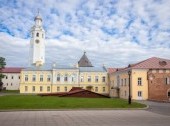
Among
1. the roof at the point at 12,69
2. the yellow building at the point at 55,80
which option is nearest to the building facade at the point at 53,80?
the yellow building at the point at 55,80

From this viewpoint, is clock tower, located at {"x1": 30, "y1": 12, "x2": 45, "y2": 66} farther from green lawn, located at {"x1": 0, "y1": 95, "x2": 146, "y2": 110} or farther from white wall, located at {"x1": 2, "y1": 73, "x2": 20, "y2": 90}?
green lawn, located at {"x1": 0, "y1": 95, "x2": 146, "y2": 110}

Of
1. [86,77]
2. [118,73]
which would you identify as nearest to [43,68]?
[86,77]

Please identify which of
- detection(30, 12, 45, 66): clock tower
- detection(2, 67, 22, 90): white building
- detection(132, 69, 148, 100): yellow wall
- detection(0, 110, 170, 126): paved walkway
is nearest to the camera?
detection(0, 110, 170, 126): paved walkway

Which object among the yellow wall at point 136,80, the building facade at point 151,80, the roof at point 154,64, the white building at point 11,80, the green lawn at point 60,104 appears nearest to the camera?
the green lawn at point 60,104

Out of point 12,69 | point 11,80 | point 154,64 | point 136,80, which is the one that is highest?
point 12,69

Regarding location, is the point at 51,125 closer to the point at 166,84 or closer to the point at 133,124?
the point at 133,124

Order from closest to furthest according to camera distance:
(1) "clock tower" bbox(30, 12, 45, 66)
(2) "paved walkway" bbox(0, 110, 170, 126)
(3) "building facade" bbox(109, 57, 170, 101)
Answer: (2) "paved walkway" bbox(0, 110, 170, 126) < (3) "building facade" bbox(109, 57, 170, 101) < (1) "clock tower" bbox(30, 12, 45, 66)

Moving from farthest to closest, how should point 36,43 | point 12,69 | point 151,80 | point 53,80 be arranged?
point 12,69 → point 36,43 → point 53,80 → point 151,80

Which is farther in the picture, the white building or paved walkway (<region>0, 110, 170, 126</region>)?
the white building

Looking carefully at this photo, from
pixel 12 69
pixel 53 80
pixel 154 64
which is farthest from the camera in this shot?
pixel 12 69

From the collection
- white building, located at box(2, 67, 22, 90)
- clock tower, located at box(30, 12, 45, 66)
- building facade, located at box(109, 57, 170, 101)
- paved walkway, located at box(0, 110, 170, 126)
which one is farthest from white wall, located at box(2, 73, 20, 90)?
paved walkway, located at box(0, 110, 170, 126)

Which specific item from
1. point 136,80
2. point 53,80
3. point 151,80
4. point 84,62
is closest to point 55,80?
point 53,80

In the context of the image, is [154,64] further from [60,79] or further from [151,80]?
[60,79]

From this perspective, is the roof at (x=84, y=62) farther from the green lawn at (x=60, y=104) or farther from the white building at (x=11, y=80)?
the green lawn at (x=60, y=104)
